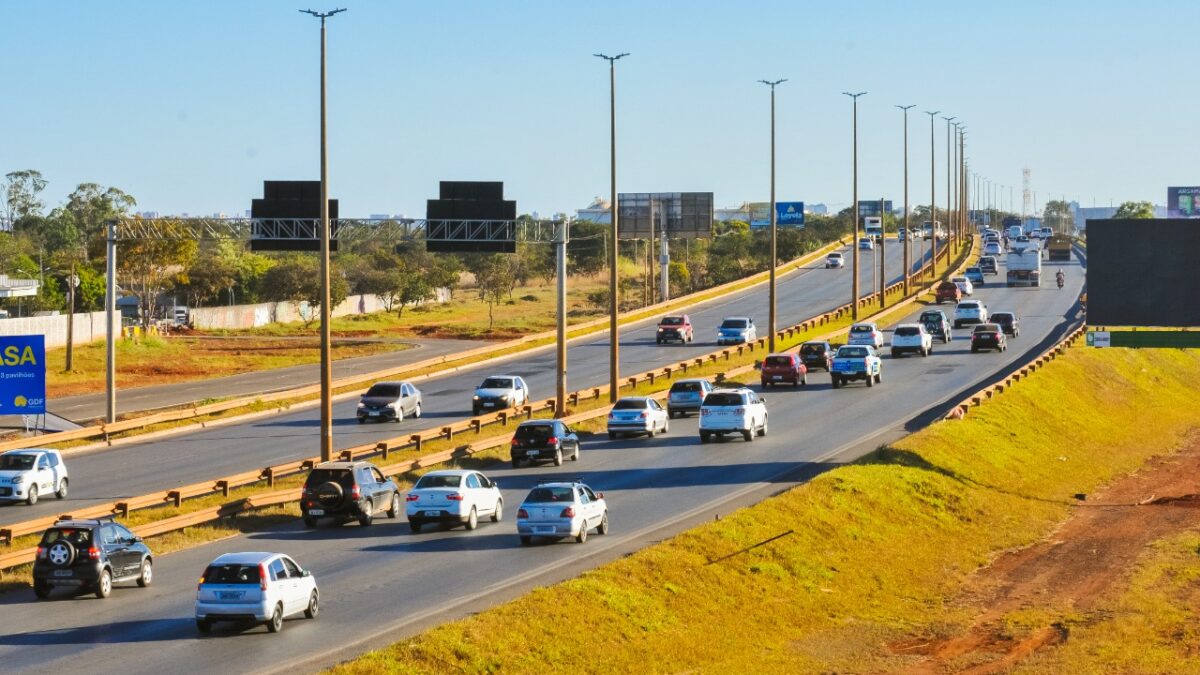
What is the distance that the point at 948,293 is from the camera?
127062 mm

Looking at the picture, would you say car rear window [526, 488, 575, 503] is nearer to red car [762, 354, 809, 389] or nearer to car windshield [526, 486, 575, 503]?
car windshield [526, 486, 575, 503]

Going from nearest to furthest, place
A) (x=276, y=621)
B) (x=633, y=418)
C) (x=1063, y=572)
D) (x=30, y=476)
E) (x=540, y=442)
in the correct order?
1. (x=276, y=621)
2. (x=1063, y=572)
3. (x=30, y=476)
4. (x=540, y=442)
5. (x=633, y=418)

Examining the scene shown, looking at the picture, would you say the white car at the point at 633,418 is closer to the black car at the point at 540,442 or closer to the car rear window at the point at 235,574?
the black car at the point at 540,442

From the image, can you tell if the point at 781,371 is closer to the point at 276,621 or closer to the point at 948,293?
the point at 276,621

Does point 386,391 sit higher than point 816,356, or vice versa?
point 816,356

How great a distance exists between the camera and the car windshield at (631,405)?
59.9 meters

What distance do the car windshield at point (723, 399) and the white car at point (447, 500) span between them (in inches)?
725

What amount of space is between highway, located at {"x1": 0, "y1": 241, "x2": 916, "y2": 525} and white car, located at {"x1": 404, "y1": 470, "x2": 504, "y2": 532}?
9.49m

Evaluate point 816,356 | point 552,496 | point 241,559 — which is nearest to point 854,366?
point 816,356

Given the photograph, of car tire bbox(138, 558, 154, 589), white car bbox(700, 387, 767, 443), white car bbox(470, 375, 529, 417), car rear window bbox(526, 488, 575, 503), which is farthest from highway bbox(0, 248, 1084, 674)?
white car bbox(470, 375, 529, 417)

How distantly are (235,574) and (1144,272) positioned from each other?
42.1 m

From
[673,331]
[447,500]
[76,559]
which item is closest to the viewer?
[76,559]

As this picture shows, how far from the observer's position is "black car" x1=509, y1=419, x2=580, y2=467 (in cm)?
5234

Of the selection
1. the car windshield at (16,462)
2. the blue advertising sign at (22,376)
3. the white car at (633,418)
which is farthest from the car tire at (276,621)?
the white car at (633,418)
